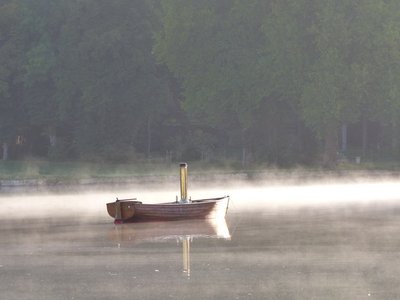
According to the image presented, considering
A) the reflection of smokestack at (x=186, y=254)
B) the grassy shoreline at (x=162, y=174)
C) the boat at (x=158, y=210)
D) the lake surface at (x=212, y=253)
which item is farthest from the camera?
the grassy shoreline at (x=162, y=174)

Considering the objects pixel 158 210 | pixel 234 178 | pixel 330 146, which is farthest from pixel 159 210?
pixel 330 146

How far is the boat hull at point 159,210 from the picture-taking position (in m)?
47.0

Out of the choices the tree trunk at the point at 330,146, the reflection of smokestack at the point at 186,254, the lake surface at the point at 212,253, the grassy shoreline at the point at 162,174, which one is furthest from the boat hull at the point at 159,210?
the tree trunk at the point at 330,146

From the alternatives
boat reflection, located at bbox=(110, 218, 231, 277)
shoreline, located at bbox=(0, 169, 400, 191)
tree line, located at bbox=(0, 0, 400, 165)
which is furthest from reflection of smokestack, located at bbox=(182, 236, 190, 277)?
tree line, located at bbox=(0, 0, 400, 165)

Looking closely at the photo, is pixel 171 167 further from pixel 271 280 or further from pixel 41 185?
pixel 271 280

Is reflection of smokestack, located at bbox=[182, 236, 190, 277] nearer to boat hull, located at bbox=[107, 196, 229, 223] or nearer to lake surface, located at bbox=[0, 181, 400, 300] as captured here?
lake surface, located at bbox=[0, 181, 400, 300]

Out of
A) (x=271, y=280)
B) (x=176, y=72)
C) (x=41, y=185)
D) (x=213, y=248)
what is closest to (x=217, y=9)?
(x=176, y=72)

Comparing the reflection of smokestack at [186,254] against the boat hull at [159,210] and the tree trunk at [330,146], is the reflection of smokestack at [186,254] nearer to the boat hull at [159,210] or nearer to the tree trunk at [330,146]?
the boat hull at [159,210]

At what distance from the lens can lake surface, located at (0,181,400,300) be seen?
26.3m

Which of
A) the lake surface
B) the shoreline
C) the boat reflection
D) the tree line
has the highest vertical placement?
the tree line

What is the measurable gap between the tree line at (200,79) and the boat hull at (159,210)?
42112mm

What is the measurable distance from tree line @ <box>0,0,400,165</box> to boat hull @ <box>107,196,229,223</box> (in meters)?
42.1

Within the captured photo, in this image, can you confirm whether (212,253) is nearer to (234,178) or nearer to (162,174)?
(162,174)

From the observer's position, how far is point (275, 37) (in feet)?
301
